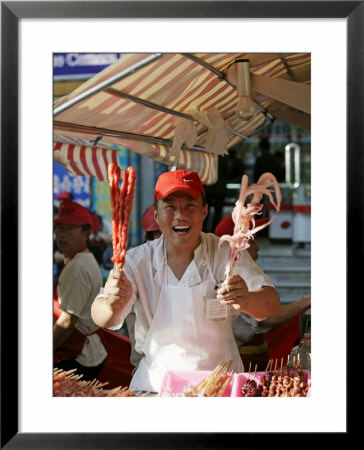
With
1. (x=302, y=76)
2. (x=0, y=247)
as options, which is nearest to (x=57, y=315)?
(x=0, y=247)

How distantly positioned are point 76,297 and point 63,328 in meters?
0.12

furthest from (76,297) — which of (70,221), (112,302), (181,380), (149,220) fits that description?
(181,380)

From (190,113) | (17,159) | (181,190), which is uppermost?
(190,113)

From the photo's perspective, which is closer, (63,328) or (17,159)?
(17,159)

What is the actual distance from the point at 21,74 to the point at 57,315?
2.86ft

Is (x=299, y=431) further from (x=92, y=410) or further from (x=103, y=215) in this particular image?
(x=103, y=215)

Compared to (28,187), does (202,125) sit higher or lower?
higher

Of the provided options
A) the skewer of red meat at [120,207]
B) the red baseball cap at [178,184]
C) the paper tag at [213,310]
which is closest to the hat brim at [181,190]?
the red baseball cap at [178,184]

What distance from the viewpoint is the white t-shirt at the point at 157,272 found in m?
2.50

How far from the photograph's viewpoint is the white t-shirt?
250 cm

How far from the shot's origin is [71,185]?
8.02ft

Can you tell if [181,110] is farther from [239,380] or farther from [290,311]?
[239,380]

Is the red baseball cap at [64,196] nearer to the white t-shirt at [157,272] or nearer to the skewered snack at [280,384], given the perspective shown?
the white t-shirt at [157,272]

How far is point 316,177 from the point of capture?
7.94 feet
